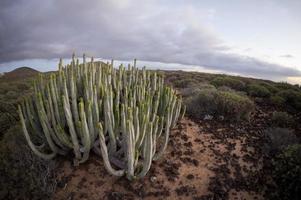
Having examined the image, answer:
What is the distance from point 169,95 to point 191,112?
7.85ft

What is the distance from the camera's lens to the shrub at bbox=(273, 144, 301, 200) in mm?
5436

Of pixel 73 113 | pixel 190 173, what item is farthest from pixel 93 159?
pixel 190 173

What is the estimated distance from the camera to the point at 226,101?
895cm

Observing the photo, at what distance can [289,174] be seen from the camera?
5688mm

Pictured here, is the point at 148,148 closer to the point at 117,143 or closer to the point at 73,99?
the point at 117,143

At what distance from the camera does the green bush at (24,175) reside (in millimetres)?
5062

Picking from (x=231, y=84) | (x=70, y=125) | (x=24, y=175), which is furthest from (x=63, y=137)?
(x=231, y=84)

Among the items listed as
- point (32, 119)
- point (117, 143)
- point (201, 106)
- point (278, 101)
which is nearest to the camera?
point (117, 143)

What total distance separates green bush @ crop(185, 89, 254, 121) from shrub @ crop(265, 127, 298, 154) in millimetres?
1322

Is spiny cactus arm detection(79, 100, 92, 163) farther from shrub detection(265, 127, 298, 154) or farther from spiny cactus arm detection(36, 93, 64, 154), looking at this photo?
shrub detection(265, 127, 298, 154)

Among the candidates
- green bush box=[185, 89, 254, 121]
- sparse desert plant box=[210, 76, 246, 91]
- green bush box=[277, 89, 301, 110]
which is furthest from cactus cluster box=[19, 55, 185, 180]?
sparse desert plant box=[210, 76, 246, 91]

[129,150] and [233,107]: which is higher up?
[233,107]

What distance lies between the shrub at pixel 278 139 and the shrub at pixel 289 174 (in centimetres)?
78

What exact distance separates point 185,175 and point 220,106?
12.0 feet
